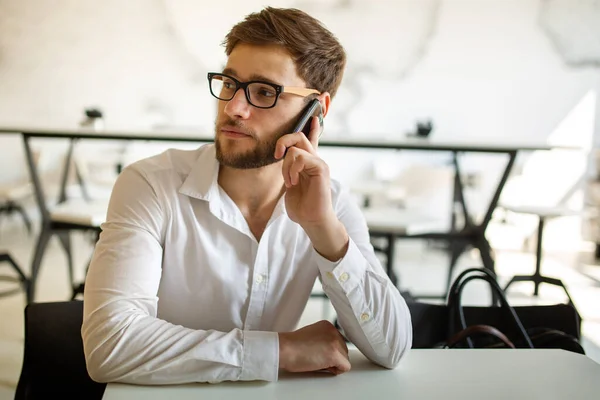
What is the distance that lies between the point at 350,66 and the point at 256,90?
457cm

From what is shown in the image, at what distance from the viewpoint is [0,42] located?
5211 millimetres

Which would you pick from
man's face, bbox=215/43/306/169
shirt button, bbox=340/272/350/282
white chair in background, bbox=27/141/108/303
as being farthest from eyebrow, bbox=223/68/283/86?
white chair in background, bbox=27/141/108/303

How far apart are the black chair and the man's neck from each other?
0.43 meters

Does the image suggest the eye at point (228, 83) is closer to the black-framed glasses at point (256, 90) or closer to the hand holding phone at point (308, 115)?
the black-framed glasses at point (256, 90)

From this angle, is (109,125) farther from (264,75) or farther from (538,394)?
(538,394)

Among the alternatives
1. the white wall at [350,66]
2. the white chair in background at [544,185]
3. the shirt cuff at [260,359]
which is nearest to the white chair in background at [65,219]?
the shirt cuff at [260,359]

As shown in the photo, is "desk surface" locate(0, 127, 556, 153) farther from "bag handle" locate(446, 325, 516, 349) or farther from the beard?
"bag handle" locate(446, 325, 516, 349)

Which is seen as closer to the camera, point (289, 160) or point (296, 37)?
point (289, 160)

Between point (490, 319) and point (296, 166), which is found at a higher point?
point (296, 166)

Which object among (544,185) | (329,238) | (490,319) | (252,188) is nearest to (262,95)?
(252,188)

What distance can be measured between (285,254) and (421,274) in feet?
10.6

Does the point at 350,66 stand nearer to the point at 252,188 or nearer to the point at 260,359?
the point at 252,188

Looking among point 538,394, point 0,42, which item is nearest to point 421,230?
point 538,394

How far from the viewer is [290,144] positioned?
106cm
